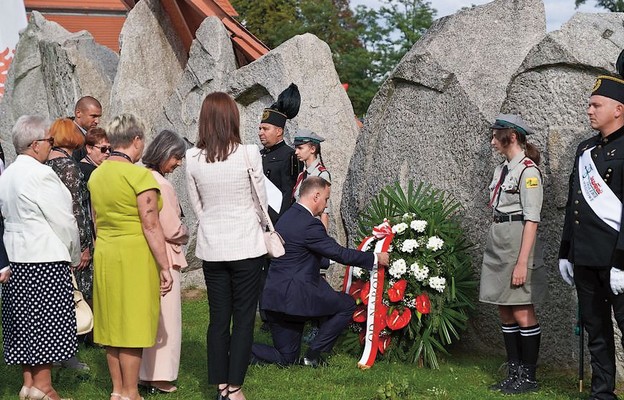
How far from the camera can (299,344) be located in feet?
21.5

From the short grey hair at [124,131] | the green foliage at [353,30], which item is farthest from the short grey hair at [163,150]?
the green foliage at [353,30]

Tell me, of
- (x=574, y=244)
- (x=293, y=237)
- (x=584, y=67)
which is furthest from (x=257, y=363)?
(x=584, y=67)

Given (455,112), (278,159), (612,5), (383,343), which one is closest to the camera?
(383,343)

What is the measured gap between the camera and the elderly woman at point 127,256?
17.0 feet

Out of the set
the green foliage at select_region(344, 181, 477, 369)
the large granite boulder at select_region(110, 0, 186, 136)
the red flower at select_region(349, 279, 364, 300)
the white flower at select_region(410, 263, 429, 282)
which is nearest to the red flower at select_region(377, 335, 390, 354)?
the green foliage at select_region(344, 181, 477, 369)

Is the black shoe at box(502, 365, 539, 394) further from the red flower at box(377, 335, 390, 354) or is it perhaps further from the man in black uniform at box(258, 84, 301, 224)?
the man in black uniform at box(258, 84, 301, 224)

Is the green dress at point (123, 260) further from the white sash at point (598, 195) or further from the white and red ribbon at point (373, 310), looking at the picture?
the white sash at point (598, 195)

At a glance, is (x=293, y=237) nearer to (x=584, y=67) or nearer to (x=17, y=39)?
(x=584, y=67)

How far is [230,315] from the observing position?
5395 millimetres

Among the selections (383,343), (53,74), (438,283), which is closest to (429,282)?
(438,283)

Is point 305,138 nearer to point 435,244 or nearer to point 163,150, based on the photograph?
point 435,244

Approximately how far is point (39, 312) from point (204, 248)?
110 centimetres

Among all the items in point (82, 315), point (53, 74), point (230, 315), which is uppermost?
point (53, 74)

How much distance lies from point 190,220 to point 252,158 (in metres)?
5.20
